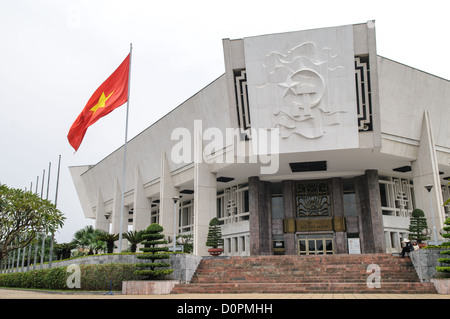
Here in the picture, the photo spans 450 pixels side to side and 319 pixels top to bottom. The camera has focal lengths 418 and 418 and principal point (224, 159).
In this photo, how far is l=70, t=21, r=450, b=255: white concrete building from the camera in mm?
24016

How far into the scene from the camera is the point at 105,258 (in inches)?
838

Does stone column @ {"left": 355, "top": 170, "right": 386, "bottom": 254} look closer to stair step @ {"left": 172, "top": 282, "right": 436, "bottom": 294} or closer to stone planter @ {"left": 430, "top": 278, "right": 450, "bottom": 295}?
stair step @ {"left": 172, "top": 282, "right": 436, "bottom": 294}

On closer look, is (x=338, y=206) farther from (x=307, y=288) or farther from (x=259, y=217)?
(x=307, y=288)

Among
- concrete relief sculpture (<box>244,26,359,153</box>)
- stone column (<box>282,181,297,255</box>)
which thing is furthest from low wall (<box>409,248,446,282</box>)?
stone column (<box>282,181,297,255</box>)

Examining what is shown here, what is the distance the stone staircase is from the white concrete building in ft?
21.5

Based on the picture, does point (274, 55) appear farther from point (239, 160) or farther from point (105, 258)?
point (105, 258)

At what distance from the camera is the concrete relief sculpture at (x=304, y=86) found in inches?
938

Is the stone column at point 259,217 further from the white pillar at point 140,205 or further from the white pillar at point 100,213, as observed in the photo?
the white pillar at point 100,213

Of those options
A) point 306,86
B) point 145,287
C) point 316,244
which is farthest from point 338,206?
point 145,287

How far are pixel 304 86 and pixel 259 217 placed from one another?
10.7 m

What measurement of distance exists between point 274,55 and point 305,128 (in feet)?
15.2

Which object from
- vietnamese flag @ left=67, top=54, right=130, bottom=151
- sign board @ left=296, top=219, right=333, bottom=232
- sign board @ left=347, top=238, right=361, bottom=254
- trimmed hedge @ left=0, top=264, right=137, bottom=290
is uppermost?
vietnamese flag @ left=67, top=54, right=130, bottom=151

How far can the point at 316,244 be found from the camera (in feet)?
98.1

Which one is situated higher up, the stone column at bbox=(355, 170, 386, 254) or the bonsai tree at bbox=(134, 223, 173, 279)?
the stone column at bbox=(355, 170, 386, 254)
